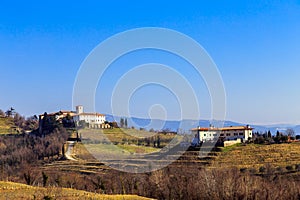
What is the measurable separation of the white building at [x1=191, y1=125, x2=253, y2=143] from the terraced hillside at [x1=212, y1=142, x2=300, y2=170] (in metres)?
9.03

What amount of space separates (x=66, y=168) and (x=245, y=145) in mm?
32549

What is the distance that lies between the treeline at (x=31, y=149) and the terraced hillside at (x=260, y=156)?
34.3 metres

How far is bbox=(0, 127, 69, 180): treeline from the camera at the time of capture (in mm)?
79625

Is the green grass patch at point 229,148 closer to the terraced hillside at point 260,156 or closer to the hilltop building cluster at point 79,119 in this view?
the terraced hillside at point 260,156

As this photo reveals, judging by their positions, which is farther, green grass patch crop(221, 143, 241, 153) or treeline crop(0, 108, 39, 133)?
treeline crop(0, 108, 39, 133)

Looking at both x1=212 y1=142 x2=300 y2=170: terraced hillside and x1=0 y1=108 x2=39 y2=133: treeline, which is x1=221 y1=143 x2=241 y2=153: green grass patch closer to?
x1=212 y1=142 x2=300 y2=170: terraced hillside

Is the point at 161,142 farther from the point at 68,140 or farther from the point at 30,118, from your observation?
the point at 30,118

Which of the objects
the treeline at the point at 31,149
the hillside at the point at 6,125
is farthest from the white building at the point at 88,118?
the hillside at the point at 6,125

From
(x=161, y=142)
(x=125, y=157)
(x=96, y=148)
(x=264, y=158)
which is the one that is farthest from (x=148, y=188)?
(x=161, y=142)

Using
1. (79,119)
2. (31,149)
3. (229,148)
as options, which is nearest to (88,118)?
(79,119)

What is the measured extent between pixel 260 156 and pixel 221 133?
24.0 metres

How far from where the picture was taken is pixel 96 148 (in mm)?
80562

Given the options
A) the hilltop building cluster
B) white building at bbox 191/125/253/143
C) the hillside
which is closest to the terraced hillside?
white building at bbox 191/125/253/143

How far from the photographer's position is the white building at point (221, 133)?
271 feet
